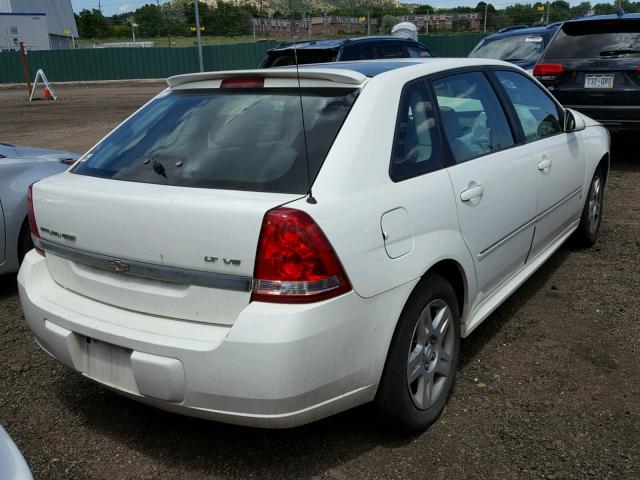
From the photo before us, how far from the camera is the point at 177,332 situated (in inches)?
94.3

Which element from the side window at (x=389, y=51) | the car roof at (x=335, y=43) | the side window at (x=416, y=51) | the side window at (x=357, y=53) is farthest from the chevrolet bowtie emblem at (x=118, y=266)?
the side window at (x=416, y=51)

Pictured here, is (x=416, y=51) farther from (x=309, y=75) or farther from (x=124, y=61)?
(x=124, y=61)

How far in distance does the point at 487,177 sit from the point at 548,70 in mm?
5401

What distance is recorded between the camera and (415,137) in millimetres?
2918

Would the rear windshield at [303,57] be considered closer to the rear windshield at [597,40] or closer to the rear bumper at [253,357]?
the rear windshield at [597,40]

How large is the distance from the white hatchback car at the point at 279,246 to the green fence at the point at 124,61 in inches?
1358

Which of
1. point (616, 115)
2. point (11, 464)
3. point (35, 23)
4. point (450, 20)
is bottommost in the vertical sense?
point (11, 464)

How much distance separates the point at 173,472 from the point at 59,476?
1.56ft

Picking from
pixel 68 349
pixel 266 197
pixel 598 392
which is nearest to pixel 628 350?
pixel 598 392

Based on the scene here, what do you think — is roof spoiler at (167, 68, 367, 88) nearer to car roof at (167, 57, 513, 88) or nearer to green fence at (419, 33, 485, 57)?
car roof at (167, 57, 513, 88)

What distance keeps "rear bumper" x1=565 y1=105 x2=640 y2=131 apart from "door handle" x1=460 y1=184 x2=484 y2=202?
5.33 m

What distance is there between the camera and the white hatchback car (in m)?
2.29

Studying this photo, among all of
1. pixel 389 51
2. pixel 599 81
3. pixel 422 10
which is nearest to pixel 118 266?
pixel 599 81

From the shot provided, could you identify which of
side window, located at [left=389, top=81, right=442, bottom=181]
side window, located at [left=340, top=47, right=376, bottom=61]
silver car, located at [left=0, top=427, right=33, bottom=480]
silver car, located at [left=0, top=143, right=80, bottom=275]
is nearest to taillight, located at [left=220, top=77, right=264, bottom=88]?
side window, located at [left=389, top=81, right=442, bottom=181]
